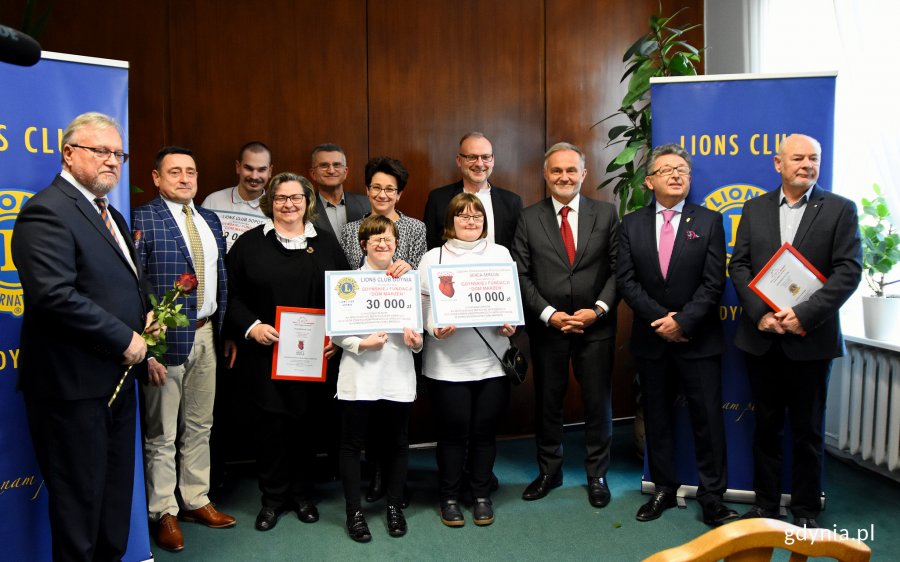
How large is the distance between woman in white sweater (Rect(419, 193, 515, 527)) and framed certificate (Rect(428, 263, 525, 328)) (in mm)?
70

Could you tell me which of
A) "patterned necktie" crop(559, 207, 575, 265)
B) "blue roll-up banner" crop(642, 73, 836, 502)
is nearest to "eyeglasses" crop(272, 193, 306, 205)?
"patterned necktie" crop(559, 207, 575, 265)

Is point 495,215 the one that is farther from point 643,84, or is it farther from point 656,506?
point 656,506

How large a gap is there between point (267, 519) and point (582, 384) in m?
1.67

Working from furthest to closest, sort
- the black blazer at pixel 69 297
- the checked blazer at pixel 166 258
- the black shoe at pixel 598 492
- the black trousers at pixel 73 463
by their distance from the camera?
1. the black shoe at pixel 598 492
2. the checked blazer at pixel 166 258
3. the black trousers at pixel 73 463
4. the black blazer at pixel 69 297

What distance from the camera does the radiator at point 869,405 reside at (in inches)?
142

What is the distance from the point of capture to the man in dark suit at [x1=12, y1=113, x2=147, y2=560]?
2096 millimetres

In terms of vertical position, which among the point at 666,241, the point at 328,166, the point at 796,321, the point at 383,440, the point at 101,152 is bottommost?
the point at 383,440

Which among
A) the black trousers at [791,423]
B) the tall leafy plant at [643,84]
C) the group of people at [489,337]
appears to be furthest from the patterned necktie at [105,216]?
the tall leafy plant at [643,84]

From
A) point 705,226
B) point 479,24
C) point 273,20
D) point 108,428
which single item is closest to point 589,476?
point 705,226

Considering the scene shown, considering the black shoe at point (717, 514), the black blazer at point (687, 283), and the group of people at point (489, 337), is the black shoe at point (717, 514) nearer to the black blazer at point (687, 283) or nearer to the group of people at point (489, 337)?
the group of people at point (489, 337)

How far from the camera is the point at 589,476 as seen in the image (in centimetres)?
355

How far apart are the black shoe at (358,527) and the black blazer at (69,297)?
4.28 ft

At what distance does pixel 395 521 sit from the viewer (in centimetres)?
314

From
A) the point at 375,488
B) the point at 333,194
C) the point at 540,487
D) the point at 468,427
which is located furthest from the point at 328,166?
the point at 540,487
